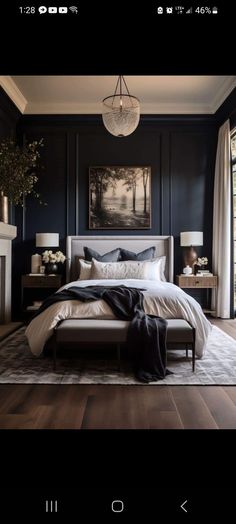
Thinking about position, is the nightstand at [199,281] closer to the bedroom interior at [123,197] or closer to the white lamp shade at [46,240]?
the bedroom interior at [123,197]

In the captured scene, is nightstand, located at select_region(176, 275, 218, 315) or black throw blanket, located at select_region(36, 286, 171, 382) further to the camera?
nightstand, located at select_region(176, 275, 218, 315)

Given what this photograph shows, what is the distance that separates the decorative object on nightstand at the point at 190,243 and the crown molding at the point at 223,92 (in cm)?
203

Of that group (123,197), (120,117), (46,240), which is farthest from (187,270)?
(120,117)

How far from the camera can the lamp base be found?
591cm

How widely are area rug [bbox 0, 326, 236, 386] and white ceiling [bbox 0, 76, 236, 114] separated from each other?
359 cm

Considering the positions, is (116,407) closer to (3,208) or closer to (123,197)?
(3,208)

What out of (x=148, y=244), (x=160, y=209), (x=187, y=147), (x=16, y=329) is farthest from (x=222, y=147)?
(x=16, y=329)

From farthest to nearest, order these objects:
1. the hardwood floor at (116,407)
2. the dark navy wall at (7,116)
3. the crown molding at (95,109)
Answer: the crown molding at (95,109), the dark navy wall at (7,116), the hardwood floor at (116,407)
